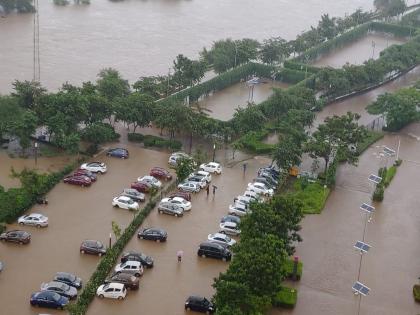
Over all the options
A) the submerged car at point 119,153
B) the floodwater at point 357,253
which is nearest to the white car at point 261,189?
the floodwater at point 357,253

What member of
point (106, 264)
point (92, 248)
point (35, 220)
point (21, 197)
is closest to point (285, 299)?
point (106, 264)

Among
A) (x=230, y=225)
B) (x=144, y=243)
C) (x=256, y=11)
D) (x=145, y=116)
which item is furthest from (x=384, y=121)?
(x=256, y=11)

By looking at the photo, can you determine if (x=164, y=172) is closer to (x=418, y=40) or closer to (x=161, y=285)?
(x=161, y=285)

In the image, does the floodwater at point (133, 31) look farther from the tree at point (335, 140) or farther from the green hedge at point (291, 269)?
the green hedge at point (291, 269)

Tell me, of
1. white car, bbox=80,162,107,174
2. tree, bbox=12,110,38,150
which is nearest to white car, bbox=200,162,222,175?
white car, bbox=80,162,107,174

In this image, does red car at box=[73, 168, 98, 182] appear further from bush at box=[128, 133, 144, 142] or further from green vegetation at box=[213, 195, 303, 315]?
green vegetation at box=[213, 195, 303, 315]

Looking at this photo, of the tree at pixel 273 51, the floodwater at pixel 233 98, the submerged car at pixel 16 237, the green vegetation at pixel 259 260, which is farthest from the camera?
the tree at pixel 273 51

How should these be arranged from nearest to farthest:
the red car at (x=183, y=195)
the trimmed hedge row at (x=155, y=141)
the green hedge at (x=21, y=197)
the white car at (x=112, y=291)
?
the white car at (x=112, y=291) < the green hedge at (x=21, y=197) < the red car at (x=183, y=195) < the trimmed hedge row at (x=155, y=141)
